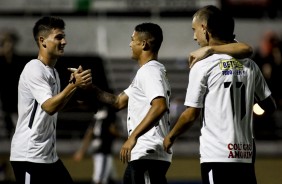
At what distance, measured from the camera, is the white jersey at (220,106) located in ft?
A: 21.5

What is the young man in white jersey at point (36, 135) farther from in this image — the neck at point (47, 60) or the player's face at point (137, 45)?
the player's face at point (137, 45)

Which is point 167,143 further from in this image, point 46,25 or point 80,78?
point 46,25

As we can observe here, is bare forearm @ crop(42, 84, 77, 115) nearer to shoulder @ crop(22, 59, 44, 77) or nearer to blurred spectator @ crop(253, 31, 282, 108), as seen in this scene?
shoulder @ crop(22, 59, 44, 77)

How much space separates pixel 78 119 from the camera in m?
21.3

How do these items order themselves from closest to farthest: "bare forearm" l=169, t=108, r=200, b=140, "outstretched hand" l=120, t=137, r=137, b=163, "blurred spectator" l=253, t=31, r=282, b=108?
"bare forearm" l=169, t=108, r=200, b=140, "outstretched hand" l=120, t=137, r=137, b=163, "blurred spectator" l=253, t=31, r=282, b=108

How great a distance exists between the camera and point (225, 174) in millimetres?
6543

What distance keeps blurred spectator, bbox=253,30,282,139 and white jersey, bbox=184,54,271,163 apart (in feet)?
40.2

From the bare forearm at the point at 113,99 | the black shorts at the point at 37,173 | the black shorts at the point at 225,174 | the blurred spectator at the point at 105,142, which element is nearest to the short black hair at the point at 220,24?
the black shorts at the point at 225,174

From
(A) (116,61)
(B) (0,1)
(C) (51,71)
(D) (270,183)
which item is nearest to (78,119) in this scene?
(A) (116,61)

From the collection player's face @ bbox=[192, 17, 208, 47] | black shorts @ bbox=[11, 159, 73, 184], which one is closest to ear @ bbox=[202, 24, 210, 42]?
player's face @ bbox=[192, 17, 208, 47]

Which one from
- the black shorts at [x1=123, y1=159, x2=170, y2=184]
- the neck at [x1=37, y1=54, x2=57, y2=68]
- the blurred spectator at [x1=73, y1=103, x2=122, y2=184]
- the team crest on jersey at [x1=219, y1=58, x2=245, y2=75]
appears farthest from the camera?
the blurred spectator at [x1=73, y1=103, x2=122, y2=184]

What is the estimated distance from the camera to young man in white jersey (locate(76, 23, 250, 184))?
7.13 meters

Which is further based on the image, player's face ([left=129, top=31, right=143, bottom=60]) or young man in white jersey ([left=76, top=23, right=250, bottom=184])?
player's face ([left=129, top=31, right=143, bottom=60])

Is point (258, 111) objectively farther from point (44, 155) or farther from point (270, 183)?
point (270, 183)
